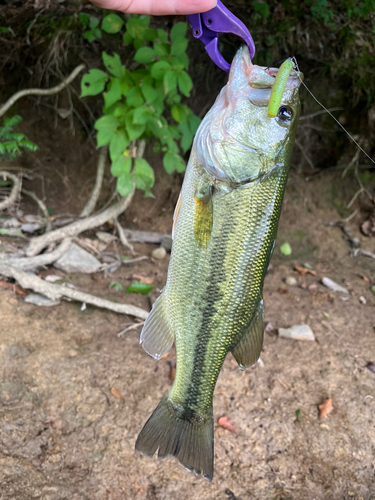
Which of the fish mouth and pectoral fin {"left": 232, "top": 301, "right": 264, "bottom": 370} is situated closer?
the fish mouth

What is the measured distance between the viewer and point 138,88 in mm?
3195

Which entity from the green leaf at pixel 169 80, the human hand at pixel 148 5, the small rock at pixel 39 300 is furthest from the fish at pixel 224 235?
the small rock at pixel 39 300

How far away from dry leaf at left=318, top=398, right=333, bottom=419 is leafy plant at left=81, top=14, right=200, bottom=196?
2314 mm

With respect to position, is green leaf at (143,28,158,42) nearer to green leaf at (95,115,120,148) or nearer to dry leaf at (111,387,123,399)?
green leaf at (95,115,120,148)

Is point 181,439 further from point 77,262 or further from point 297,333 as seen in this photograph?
point 77,262

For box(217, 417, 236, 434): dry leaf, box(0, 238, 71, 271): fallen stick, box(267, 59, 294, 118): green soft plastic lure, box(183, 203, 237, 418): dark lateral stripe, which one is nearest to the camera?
box(267, 59, 294, 118): green soft plastic lure

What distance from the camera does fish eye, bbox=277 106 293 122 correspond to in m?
1.51

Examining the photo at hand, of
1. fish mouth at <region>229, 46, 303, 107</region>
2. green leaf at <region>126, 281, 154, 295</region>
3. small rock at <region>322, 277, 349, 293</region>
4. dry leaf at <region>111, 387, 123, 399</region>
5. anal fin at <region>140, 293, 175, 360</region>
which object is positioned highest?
fish mouth at <region>229, 46, 303, 107</region>

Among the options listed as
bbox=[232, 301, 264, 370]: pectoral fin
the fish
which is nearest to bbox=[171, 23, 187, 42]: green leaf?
the fish

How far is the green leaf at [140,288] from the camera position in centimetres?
358

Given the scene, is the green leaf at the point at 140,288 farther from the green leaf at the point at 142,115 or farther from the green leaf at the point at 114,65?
the green leaf at the point at 114,65

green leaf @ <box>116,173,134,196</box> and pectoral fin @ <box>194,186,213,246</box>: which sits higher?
pectoral fin @ <box>194,186,213,246</box>

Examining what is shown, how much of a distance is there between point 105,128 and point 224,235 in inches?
80.8

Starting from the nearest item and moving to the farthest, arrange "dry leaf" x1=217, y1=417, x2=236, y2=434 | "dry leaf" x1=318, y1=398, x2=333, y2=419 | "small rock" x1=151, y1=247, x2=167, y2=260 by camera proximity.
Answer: "dry leaf" x1=217, y1=417, x2=236, y2=434 < "dry leaf" x1=318, y1=398, x2=333, y2=419 < "small rock" x1=151, y1=247, x2=167, y2=260
